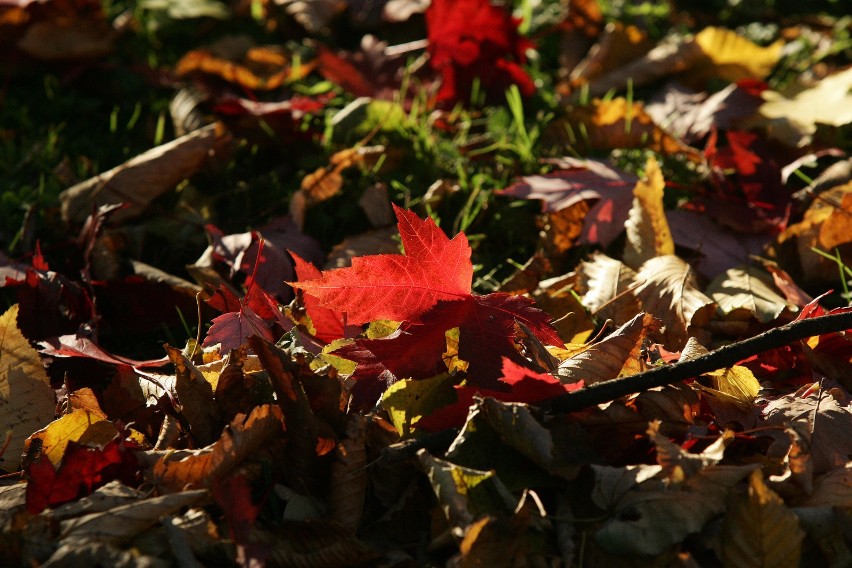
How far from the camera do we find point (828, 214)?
79.5 inches

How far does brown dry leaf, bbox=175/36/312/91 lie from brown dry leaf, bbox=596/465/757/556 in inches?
79.2

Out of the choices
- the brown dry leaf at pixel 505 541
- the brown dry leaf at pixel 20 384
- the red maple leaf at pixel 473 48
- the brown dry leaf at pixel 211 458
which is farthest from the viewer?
the red maple leaf at pixel 473 48

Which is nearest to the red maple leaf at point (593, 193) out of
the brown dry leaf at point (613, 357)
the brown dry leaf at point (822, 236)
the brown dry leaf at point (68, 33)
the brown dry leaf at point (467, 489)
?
the brown dry leaf at point (822, 236)

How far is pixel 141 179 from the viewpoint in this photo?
2.30m

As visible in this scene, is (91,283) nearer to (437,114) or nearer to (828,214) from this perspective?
(437,114)

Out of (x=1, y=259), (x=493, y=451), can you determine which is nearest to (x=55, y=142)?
(x=1, y=259)

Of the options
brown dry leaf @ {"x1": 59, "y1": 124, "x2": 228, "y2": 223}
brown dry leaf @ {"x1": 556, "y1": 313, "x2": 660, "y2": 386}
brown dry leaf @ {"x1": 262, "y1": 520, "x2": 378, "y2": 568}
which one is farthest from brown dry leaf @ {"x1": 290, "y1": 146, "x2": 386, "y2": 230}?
brown dry leaf @ {"x1": 262, "y1": 520, "x2": 378, "y2": 568}

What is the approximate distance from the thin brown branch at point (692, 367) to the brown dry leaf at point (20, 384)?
2.80 feet

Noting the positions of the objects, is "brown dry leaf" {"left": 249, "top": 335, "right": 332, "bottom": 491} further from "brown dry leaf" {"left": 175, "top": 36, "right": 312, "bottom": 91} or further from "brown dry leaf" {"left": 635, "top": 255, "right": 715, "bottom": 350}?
"brown dry leaf" {"left": 175, "top": 36, "right": 312, "bottom": 91}

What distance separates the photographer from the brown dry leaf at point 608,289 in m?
1.81

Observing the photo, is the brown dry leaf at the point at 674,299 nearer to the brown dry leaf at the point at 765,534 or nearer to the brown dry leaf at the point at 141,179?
the brown dry leaf at the point at 765,534

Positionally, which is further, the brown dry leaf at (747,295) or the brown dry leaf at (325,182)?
the brown dry leaf at (325,182)

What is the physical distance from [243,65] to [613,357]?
205 cm

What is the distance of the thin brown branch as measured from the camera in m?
1.32
